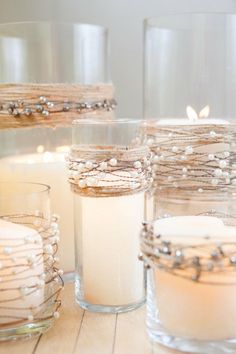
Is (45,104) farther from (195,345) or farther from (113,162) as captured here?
(195,345)

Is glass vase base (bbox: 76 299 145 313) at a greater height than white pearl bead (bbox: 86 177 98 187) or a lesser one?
lesser

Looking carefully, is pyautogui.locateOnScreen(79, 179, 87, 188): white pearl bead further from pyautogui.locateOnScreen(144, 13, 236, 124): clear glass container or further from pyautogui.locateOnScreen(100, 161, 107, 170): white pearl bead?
pyautogui.locateOnScreen(144, 13, 236, 124): clear glass container

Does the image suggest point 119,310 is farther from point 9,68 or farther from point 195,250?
point 9,68

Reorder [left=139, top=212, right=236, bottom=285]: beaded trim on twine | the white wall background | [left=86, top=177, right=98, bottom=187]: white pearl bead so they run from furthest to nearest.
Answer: the white wall background < [left=86, top=177, right=98, bottom=187]: white pearl bead < [left=139, top=212, right=236, bottom=285]: beaded trim on twine

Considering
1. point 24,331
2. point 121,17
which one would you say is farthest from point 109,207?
point 121,17

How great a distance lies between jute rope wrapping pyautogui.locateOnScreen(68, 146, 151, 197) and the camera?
0.53 m

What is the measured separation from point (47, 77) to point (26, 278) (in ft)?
0.85

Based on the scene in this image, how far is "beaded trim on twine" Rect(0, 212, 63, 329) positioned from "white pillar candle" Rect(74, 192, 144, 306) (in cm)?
5

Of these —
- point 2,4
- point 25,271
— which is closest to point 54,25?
point 2,4

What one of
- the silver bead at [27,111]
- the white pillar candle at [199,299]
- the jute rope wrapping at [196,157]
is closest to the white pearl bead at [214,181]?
the jute rope wrapping at [196,157]

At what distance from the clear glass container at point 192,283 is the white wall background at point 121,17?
36cm

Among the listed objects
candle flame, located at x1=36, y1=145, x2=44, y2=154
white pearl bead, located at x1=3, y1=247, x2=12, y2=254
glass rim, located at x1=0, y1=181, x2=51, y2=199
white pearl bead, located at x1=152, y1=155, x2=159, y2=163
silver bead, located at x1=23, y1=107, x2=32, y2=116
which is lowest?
white pearl bead, located at x1=3, y1=247, x2=12, y2=254

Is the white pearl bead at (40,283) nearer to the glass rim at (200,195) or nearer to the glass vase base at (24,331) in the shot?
the glass vase base at (24,331)

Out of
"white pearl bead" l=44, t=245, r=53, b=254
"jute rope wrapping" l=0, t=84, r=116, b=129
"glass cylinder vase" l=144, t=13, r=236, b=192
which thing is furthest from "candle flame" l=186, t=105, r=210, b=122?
"white pearl bead" l=44, t=245, r=53, b=254
